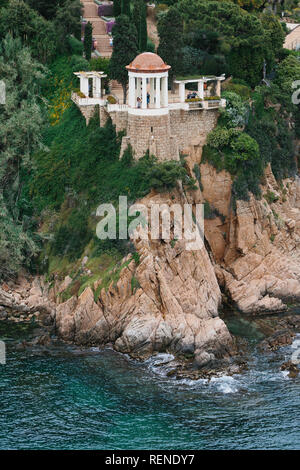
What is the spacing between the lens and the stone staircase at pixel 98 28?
10306 centimetres

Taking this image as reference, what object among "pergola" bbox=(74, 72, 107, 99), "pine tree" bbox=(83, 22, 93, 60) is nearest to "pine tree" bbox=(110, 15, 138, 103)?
"pergola" bbox=(74, 72, 107, 99)

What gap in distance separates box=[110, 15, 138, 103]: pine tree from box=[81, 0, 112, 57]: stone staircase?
11650mm

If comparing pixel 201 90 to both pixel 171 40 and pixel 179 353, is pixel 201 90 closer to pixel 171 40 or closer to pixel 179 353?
pixel 171 40

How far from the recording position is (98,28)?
106250 mm

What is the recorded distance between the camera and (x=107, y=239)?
84250mm

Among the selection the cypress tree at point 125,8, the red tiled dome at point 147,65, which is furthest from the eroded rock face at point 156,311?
the cypress tree at point 125,8

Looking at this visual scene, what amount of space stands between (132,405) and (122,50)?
31.6 meters

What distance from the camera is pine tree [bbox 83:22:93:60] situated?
9844 centimetres

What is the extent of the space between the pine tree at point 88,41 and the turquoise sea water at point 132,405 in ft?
101

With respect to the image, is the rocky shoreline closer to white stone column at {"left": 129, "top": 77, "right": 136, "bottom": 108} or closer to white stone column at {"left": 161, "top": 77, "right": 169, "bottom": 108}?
white stone column at {"left": 129, "top": 77, "right": 136, "bottom": 108}

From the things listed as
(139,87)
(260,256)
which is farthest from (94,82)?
(260,256)

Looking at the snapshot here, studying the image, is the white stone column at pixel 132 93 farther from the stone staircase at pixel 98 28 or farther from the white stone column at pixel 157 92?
the stone staircase at pixel 98 28
